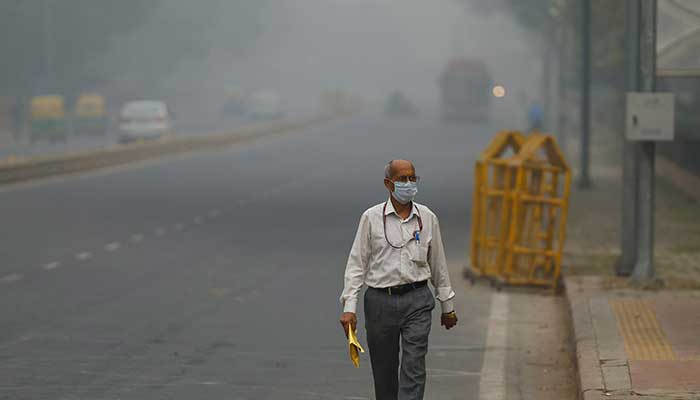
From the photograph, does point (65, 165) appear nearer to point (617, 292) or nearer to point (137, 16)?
point (617, 292)

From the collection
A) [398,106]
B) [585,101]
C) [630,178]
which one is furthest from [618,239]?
[398,106]

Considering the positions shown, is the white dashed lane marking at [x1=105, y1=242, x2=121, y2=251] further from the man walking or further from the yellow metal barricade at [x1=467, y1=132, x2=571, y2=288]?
the man walking

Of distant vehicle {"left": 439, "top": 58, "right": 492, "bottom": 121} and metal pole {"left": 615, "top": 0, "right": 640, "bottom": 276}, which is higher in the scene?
metal pole {"left": 615, "top": 0, "right": 640, "bottom": 276}

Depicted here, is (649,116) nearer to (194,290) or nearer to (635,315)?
(635,315)

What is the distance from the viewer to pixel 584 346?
11461 millimetres

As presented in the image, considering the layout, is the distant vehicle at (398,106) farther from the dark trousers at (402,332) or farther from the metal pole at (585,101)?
the dark trousers at (402,332)

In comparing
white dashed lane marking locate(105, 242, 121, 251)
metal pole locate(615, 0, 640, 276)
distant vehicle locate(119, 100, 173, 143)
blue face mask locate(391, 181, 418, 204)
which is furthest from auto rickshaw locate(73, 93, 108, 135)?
blue face mask locate(391, 181, 418, 204)

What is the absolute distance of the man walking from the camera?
7902 mm

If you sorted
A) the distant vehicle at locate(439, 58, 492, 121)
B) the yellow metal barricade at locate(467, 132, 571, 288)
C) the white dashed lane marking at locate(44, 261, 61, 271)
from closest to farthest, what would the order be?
the yellow metal barricade at locate(467, 132, 571, 288) → the white dashed lane marking at locate(44, 261, 61, 271) → the distant vehicle at locate(439, 58, 492, 121)

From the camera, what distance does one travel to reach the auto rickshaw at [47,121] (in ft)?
184

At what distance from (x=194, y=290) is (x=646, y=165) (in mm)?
5119

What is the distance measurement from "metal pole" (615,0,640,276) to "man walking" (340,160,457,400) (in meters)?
8.68

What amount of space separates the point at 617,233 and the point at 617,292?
24.2 feet

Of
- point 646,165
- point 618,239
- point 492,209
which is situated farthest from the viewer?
point 618,239
